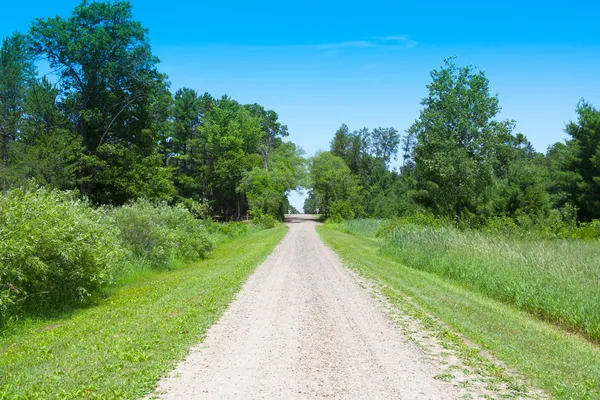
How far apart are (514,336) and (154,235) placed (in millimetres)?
15267

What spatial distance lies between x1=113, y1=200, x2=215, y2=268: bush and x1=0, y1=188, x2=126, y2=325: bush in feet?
17.3

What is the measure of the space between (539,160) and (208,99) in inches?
2453

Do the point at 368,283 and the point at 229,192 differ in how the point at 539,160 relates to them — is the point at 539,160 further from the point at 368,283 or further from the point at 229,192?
the point at 368,283

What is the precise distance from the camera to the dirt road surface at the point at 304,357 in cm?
566

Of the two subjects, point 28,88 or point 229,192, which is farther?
point 229,192

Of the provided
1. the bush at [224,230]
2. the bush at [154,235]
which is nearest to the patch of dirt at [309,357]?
the bush at [154,235]

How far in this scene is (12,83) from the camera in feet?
113

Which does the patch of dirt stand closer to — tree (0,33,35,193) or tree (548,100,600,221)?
tree (0,33,35,193)

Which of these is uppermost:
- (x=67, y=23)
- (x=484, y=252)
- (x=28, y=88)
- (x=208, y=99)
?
(x=208, y=99)

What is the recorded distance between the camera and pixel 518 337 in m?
8.62

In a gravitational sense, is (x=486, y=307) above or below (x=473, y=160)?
below

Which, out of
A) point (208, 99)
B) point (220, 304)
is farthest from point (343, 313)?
point (208, 99)

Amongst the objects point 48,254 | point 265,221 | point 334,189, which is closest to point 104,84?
point 265,221

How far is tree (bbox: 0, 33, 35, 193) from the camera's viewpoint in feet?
110
